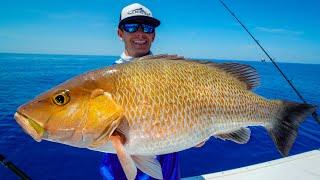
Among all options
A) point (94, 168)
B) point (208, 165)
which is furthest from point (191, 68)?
point (208, 165)

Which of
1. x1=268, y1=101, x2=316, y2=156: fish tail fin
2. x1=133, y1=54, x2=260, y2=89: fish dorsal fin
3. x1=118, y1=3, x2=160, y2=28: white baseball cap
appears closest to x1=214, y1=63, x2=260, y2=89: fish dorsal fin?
x1=133, y1=54, x2=260, y2=89: fish dorsal fin

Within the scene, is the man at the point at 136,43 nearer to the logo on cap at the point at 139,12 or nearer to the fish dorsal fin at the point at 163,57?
the logo on cap at the point at 139,12

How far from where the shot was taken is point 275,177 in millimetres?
5102

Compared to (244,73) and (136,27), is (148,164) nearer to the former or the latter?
(244,73)

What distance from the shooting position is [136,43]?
11.9 feet

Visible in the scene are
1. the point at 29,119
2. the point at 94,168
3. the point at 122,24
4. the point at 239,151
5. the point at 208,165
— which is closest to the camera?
the point at 29,119

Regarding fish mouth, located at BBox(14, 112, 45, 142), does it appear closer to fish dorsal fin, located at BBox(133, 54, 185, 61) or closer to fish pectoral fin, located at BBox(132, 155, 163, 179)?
fish pectoral fin, located at BBox(132, 155, 163, 179)

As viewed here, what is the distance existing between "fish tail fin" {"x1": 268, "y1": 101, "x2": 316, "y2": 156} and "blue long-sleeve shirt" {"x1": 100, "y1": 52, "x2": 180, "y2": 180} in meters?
1.28

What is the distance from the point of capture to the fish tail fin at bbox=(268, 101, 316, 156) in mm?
2779

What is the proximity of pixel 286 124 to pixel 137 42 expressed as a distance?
5.88 feet

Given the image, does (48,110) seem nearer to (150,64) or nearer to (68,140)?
(68,140)

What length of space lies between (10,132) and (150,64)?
12961mm

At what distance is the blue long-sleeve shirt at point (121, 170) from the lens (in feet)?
11.8

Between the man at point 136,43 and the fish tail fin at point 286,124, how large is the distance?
129 centimetres
